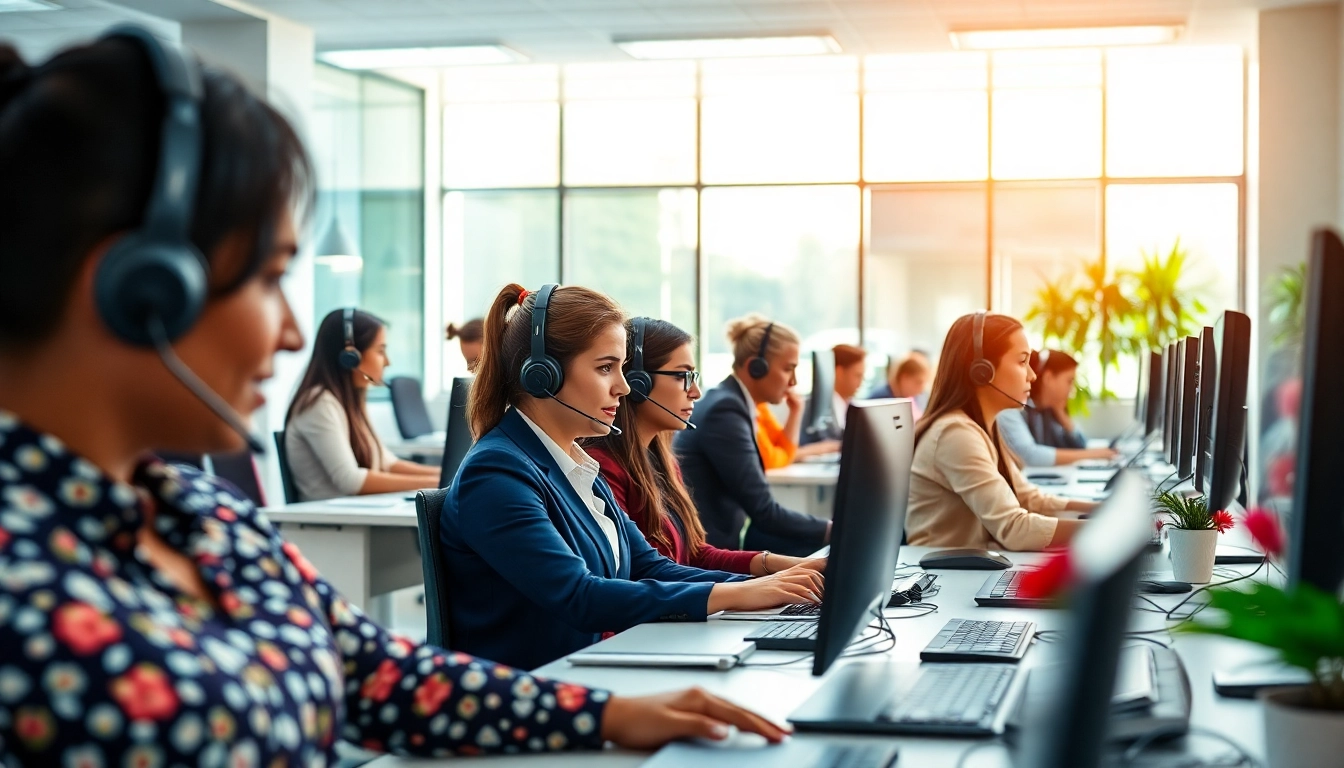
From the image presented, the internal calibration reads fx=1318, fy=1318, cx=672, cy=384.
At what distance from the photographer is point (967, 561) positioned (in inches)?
102

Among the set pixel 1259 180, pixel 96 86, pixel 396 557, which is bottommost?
pixel 396 557

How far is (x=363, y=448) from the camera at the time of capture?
4.50 metres

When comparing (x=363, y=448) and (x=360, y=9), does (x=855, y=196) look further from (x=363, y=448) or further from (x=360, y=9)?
(x=363, y=448)

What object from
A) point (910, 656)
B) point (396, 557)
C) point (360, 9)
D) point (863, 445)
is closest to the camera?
point (863, 445)

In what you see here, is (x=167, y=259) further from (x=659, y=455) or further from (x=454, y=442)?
(x=454, y=442)

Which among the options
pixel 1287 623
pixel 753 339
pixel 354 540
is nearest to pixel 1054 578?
pixel 1287 623

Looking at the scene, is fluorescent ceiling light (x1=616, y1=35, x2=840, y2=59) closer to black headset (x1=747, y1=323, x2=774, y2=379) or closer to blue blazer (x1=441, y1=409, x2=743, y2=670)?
black headset (x1=747, y1=323, x2=774, y2=379)

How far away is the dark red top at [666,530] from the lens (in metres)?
2.62

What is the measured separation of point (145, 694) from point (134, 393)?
20cm

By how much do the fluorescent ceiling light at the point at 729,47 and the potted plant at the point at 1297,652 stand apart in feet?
22.1

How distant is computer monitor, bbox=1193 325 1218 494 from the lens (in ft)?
7.62

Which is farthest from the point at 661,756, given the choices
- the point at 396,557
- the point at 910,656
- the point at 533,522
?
the point at 396,557

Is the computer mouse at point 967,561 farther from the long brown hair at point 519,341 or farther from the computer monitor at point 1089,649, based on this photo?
the computer monitor at point 1089,649

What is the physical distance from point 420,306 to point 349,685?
27.2ft
